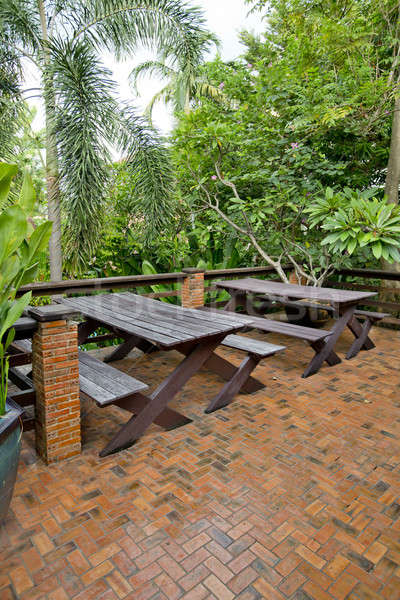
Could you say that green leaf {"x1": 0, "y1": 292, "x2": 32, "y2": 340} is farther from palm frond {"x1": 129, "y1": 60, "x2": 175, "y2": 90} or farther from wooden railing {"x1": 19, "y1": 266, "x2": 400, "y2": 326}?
palm frond {"x1": 129, "y1": 60, "x2": 175, "y2": 90}

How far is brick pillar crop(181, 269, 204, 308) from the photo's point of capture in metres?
4.77

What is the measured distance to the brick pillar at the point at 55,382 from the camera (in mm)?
2205

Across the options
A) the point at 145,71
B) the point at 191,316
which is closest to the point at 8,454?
the point at 191,316

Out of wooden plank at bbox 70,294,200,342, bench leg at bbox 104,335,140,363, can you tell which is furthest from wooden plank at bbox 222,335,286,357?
bench leg at bbox 104,335,140,363

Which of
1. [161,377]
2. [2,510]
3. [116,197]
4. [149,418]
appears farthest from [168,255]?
[2,510]

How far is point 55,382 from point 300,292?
3.08 m

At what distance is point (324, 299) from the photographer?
3.97 m

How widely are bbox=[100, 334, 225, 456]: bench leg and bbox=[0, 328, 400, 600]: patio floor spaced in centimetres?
10

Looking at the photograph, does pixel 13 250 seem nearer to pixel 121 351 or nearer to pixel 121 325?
pixel 121 325

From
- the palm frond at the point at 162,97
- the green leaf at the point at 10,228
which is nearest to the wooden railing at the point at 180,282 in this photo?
the green leaf at the point at 10,228

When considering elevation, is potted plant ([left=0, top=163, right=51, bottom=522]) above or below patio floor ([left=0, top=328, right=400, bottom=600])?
above

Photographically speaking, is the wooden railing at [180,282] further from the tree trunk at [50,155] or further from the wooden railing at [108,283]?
the tree trunk at [50,155]

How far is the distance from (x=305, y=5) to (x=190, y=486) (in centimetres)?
656

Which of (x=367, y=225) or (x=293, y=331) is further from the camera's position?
(x=367, y=225)
